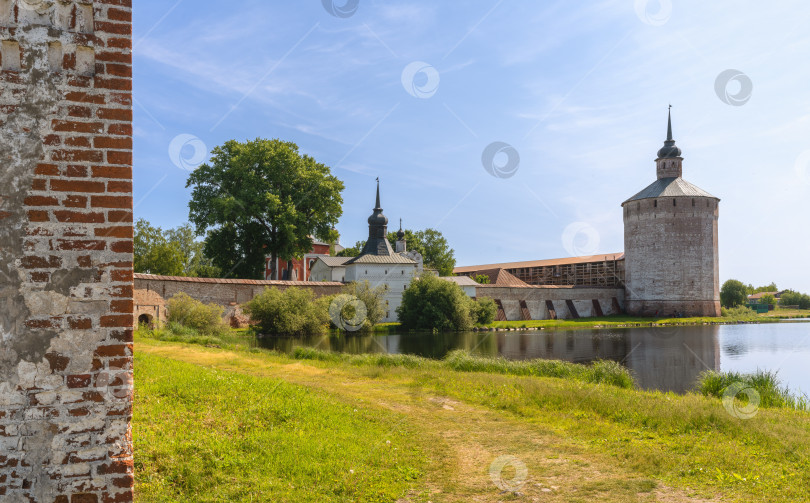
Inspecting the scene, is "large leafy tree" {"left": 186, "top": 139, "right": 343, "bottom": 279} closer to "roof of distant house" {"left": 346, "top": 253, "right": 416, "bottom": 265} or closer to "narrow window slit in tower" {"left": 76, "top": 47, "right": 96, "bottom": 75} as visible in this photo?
"roof of distant house" {"left": 346, "top": 253, "right": 416, "bottom": 265}

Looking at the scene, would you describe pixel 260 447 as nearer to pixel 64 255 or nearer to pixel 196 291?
pixel 64 255

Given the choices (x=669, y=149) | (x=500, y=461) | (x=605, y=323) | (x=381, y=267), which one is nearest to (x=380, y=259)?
(x=381, y=267)

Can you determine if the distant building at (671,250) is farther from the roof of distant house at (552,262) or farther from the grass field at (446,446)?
the grass field at (446,446)

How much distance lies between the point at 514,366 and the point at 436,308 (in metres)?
20.8

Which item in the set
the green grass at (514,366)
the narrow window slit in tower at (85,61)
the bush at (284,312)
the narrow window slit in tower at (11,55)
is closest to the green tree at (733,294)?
the bush at (284,312)

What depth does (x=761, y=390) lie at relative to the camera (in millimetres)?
10633

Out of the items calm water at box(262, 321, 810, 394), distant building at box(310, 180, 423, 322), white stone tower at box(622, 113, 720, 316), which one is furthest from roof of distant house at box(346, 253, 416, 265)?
white stone tower at box(622, 113, 720, 316)

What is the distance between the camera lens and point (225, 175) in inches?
1329

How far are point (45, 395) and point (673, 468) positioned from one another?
543 centimetres

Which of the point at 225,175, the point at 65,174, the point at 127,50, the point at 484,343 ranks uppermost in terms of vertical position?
the point at 225,175

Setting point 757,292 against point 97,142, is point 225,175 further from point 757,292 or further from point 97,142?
point 757,292

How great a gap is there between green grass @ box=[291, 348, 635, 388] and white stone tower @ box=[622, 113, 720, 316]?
130 feet

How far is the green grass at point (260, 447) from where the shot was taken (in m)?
4.44

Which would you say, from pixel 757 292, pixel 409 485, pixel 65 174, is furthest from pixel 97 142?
pixel 757 292
